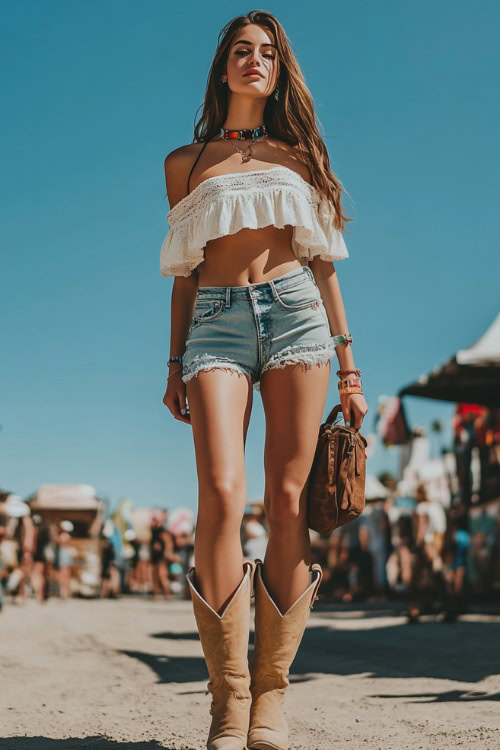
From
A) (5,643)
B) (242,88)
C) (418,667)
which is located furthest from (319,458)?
(5,643)

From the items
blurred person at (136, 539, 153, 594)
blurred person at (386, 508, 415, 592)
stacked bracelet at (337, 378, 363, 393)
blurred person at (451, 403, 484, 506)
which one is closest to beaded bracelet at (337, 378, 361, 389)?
stacked bracelet at (337, 378, 363, 393)

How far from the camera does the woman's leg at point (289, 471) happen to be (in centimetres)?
277

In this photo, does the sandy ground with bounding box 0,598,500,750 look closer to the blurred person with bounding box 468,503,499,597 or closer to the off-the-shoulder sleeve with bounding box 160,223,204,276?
the off-the-shoulder sleeve with bounding box 160,223,204,276

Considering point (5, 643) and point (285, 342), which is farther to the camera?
point (5, 643)

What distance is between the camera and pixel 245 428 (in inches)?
112

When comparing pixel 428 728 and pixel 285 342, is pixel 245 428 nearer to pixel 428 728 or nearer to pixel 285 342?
pixel 285 342

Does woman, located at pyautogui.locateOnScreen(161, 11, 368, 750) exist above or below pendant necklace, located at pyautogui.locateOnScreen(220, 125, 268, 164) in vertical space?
below

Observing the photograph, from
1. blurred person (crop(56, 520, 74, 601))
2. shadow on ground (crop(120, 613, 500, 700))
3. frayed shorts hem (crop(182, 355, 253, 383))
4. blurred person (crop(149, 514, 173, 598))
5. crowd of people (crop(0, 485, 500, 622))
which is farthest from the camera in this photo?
blurred person (crop(149, 514, 173, 598))

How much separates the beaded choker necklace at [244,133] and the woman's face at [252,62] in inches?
4.6

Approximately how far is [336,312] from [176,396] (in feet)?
2.03

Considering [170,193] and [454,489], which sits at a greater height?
[170,193]

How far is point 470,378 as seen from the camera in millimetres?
9648

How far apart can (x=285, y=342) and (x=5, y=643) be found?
17.5ft

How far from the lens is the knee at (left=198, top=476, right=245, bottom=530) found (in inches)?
103
